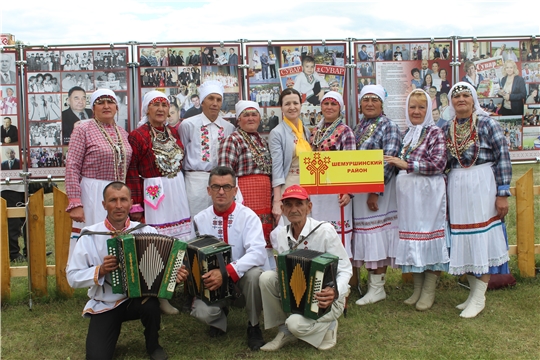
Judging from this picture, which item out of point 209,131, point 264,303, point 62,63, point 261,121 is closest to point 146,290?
point 264,303

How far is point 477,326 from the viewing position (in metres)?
5.08

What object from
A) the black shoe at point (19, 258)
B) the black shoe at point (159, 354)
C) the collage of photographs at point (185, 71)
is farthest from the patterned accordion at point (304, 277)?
the black shoe at point (19, 258)

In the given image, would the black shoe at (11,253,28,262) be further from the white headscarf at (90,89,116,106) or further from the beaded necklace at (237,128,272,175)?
the beaded necklace at (237,128,272,175)

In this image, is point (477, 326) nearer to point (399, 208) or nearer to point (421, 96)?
point (399, 208)

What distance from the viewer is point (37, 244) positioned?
6.15 meters

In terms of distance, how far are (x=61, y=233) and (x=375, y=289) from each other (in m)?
3.69

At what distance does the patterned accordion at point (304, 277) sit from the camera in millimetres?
4105

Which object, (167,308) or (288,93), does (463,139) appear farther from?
(167,308)

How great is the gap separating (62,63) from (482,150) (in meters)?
4.68

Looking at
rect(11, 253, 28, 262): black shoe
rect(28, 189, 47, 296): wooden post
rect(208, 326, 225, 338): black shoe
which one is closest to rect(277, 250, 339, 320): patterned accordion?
rect(208, 326, 225, 338): black shoe

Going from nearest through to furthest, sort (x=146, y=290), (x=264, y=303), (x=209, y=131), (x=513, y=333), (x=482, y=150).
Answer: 1. (x=146, y=290)
2. (x=264, y=303)
3. (x=513, y=333)
4. (x=482, y=150)
5. (x=209, y=131)

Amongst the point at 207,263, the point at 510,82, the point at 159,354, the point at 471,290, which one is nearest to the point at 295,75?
the point at 510,82

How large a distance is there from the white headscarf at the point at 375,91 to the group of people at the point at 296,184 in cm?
1

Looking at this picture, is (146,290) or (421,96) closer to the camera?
(146,290)
